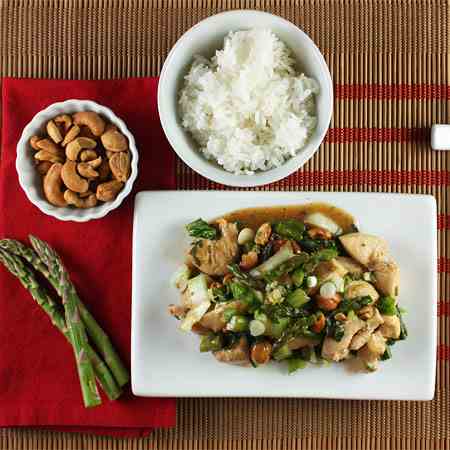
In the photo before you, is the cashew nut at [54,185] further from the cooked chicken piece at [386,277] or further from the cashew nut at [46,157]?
the cooked chicken piece at [386,277]

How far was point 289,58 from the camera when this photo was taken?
2727mm

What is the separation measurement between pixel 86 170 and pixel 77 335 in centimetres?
80

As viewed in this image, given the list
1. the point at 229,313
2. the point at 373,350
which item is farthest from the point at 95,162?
the point at 373,350

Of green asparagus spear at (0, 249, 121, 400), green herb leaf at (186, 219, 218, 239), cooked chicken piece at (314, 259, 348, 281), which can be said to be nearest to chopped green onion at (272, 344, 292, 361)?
cooked chicken piece at (314, 259, 348, 281)

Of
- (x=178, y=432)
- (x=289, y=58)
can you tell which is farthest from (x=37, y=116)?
(x=178, y=432)

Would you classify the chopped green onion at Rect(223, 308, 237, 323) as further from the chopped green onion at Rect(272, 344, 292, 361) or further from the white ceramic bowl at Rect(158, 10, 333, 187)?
the white ceramic bowl at Rect(158, 10, 333, 187)

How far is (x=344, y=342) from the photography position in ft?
8.33

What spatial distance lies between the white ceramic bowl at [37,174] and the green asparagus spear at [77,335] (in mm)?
A: 288

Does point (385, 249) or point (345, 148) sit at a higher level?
point (345, 148)

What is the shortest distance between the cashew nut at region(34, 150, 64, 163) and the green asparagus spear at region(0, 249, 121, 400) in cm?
52

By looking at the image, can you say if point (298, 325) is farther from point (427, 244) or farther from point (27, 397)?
point (27, 397)

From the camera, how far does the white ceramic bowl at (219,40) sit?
263 centimetres

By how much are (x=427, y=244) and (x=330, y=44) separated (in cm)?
112

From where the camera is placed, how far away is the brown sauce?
111 inches
